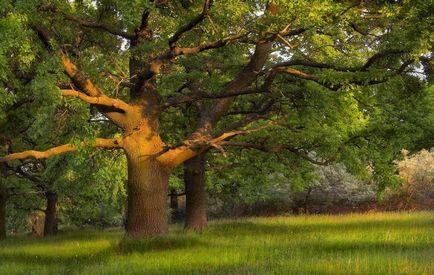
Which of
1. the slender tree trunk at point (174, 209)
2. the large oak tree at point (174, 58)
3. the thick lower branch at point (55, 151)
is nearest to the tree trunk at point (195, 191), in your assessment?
the large oak tree at point (174, 58)

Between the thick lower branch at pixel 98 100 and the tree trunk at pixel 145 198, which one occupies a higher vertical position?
Answer: the thick lower branch at pixel 98 100

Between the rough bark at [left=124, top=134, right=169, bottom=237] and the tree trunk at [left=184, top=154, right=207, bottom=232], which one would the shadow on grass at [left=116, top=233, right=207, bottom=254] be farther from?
the tree trunk at [left=184, top=154, right=207, bottom=232]

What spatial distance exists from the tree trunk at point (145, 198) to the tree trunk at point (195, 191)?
640cm

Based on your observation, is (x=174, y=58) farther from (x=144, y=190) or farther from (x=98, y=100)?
(x=144, y=190)

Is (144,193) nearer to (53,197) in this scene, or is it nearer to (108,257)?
(108,257)

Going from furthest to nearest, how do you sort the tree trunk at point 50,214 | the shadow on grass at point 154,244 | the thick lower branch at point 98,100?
the tree trunk at point 50,214, the shadow on grass at point 154,244, the thick lower branch at point 98,100

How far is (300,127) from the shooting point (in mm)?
21109

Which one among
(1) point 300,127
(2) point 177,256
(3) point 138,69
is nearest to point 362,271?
(2) point 177,256

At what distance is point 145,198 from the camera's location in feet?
54.5

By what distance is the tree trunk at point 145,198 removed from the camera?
54.5 ft

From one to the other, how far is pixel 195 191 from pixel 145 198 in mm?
7085

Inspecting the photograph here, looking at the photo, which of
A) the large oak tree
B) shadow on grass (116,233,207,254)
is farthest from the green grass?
the large oak tree

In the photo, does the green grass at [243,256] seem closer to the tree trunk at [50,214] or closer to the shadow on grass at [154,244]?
the shadow on grass at [154,244]

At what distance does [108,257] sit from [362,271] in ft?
21.5
